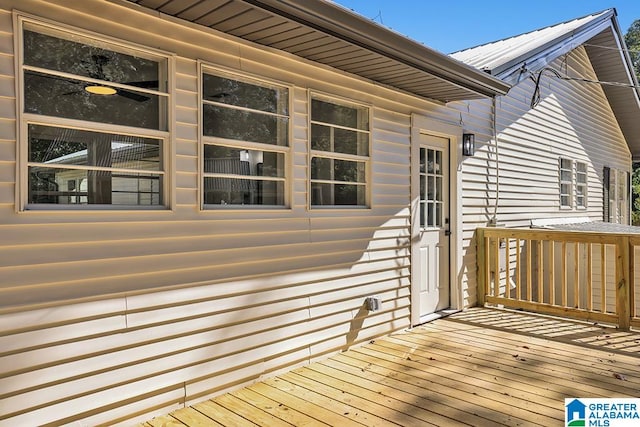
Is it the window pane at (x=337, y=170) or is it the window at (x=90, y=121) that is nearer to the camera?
the window at (x=90, y=121)

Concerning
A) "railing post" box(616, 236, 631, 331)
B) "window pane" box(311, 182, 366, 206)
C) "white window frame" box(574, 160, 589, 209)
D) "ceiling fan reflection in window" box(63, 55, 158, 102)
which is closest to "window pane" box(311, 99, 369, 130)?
"window pane" box(311, 182, 366, 206)

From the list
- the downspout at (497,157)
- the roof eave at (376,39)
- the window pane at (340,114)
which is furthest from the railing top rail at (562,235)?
the window pane at (340,114)

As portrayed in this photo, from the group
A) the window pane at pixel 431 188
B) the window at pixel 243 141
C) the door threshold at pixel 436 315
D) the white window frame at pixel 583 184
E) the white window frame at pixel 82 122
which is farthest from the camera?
the white window frame at pixel 583 184

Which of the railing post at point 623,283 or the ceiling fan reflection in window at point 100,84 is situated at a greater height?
the ceiling fan reflection in window at point 100,84

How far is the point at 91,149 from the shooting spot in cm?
255

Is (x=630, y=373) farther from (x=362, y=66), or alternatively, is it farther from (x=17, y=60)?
(x=17, y=60)

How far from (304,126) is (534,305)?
3606 mm

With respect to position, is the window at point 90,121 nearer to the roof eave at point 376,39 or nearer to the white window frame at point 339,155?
the roof eave at point 376,39

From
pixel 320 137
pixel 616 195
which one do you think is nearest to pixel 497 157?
pixel 320 137

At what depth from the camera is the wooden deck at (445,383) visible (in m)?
2.82

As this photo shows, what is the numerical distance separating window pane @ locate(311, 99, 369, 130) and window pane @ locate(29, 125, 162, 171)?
1490 mm

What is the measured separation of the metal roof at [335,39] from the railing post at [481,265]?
6.61 feet

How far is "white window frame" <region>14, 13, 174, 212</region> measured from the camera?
227 centimetres

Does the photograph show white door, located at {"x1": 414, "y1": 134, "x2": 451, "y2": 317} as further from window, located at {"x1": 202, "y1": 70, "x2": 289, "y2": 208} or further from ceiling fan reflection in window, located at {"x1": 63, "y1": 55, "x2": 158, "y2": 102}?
ceiling fan reflection in window, located at {"x1": 63, "y1": 55, "x2": 158, "y2": 102}
